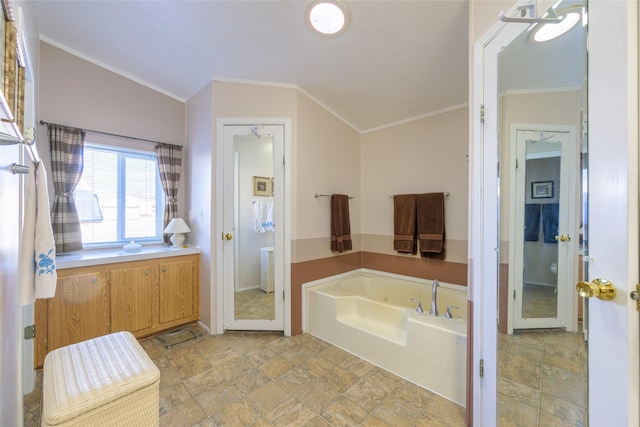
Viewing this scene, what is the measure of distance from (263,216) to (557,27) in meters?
2.28

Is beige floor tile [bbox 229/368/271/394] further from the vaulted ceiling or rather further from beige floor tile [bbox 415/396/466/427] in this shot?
the vaulted ceiling

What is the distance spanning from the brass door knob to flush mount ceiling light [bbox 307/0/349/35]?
184 centimetres

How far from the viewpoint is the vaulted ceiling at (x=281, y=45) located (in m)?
1.68

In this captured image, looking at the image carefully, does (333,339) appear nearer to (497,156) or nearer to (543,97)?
(497,156)

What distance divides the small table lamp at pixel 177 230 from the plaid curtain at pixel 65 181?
2.38ft

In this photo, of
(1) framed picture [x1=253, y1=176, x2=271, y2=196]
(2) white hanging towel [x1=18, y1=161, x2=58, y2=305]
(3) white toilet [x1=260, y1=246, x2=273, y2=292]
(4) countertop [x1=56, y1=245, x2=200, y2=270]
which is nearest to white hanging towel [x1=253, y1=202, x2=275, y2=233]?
(1) framed picture [x1=253, y1=176, x2=271, y2=196]

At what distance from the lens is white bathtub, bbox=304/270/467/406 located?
168 cm

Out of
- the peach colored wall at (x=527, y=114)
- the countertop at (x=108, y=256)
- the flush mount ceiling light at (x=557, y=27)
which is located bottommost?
the countertop at (x=108, y=256)

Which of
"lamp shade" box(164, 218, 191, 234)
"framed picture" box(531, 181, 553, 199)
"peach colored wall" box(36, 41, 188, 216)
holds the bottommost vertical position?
"lamp shade" box(164, 218, 191, 234)

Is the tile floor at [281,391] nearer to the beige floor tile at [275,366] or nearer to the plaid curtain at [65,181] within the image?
the beige floor tile at [275,366]

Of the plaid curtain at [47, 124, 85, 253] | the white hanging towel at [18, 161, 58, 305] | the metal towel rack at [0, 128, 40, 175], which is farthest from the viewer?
the plaid curtain at [47, 124, 85, 253]

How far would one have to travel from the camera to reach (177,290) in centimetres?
257

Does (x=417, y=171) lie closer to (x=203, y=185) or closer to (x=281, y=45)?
(x=281, y=45)

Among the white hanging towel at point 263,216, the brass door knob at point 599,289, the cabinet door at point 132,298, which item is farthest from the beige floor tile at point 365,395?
the cabinet door at point 132,298
